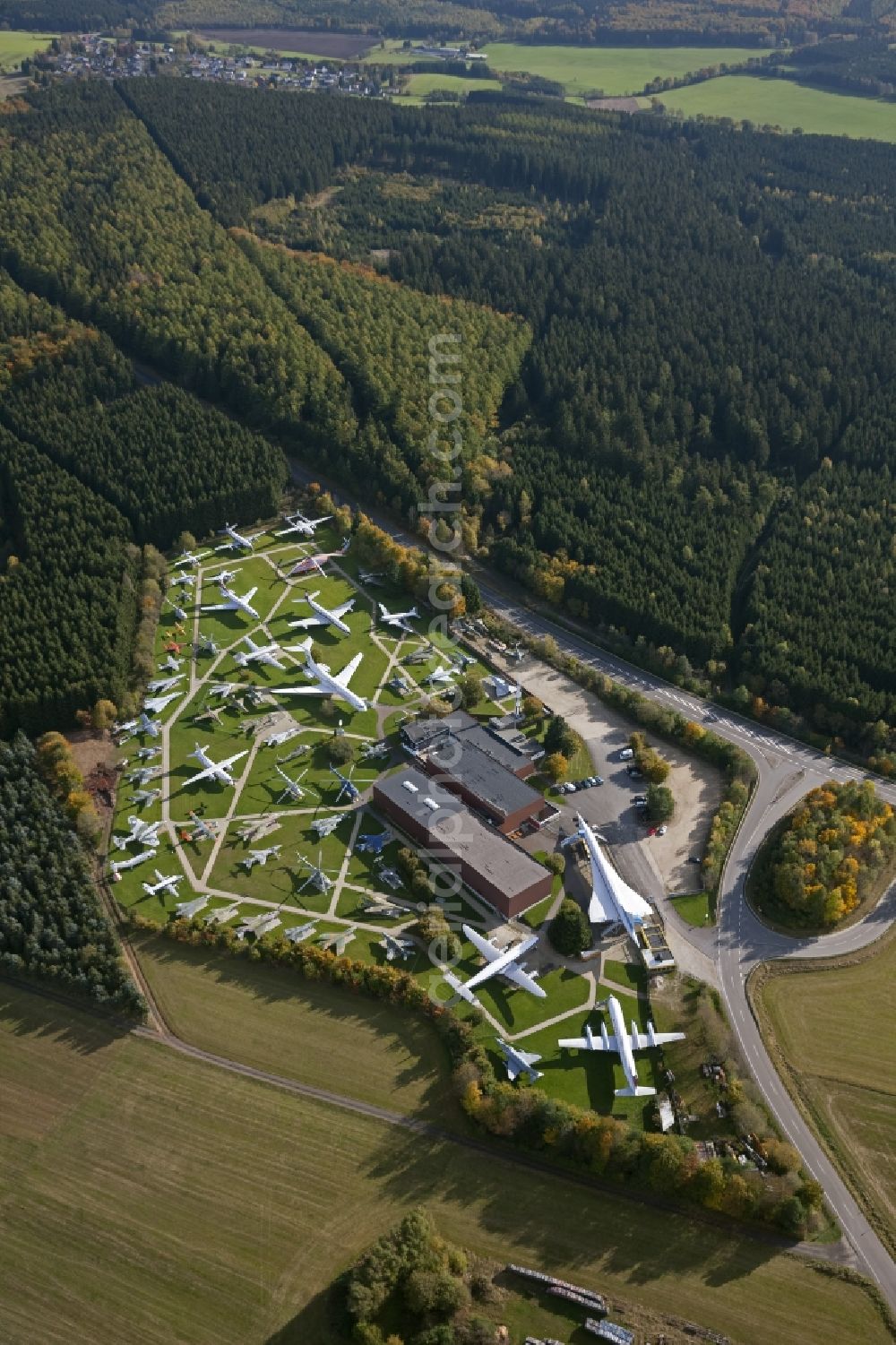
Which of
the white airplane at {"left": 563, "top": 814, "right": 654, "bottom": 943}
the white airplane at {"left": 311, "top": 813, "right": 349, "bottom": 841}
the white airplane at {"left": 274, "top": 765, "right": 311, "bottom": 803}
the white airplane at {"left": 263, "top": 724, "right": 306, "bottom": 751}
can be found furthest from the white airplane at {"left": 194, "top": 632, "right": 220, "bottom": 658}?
the white airplane at {"left": 563, "top": 814, "right": 654, "bottom": 943}

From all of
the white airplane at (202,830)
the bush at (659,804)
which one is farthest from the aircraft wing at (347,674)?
the bush at (659,804)

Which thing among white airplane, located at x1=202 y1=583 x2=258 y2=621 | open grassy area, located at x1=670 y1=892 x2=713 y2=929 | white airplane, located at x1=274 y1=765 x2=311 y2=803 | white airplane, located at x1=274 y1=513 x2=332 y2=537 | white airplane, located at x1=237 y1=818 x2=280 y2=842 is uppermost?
white airplane, located at x1=274 y1=513 x2=332 y2=537

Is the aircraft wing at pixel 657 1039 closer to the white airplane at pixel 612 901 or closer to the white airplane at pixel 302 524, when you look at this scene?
the white airplane at pixel 612 901

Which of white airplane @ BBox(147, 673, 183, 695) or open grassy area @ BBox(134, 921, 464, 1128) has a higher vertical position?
white airplane @ BBox(147, 673, 183, 695)

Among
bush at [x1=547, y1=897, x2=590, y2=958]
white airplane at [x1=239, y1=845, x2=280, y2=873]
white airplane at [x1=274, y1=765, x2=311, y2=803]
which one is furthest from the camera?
white airplane at [x1=274, y1=765, x2=311, y2=803]

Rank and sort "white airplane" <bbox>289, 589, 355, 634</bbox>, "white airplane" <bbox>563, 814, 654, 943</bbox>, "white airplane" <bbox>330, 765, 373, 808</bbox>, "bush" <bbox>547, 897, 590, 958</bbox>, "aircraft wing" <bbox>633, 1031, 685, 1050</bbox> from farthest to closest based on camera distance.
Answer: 1. "white airplane" <bbox>289, 589, 355, 634</bbox>
2. "white airplane" <bbox>330, 765, 373, 808</bbox>
3. "white airplane" <bbox>563, 814, 654, 943</bbox>
4. "bush" <bbox>547, 897, 590, 958</bbox>
5. "aircraft wing" <bbox>633, 1031, 685, 1050</bbox>

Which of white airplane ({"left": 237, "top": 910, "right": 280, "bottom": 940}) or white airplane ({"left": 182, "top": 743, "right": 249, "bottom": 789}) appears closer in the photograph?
white airplane ({"left": 237, "top": 910, "right": 280, "bottom": 940})

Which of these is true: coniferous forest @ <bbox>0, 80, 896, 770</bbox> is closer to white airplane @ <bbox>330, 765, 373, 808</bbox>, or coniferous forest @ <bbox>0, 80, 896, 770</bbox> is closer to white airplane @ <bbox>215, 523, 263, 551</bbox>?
white airplane @ <bbox>215, 523, 263, 551</bbox>

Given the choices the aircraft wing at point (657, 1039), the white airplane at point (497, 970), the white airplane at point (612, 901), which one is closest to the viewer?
the aircraft wing at point (657, 1039)
